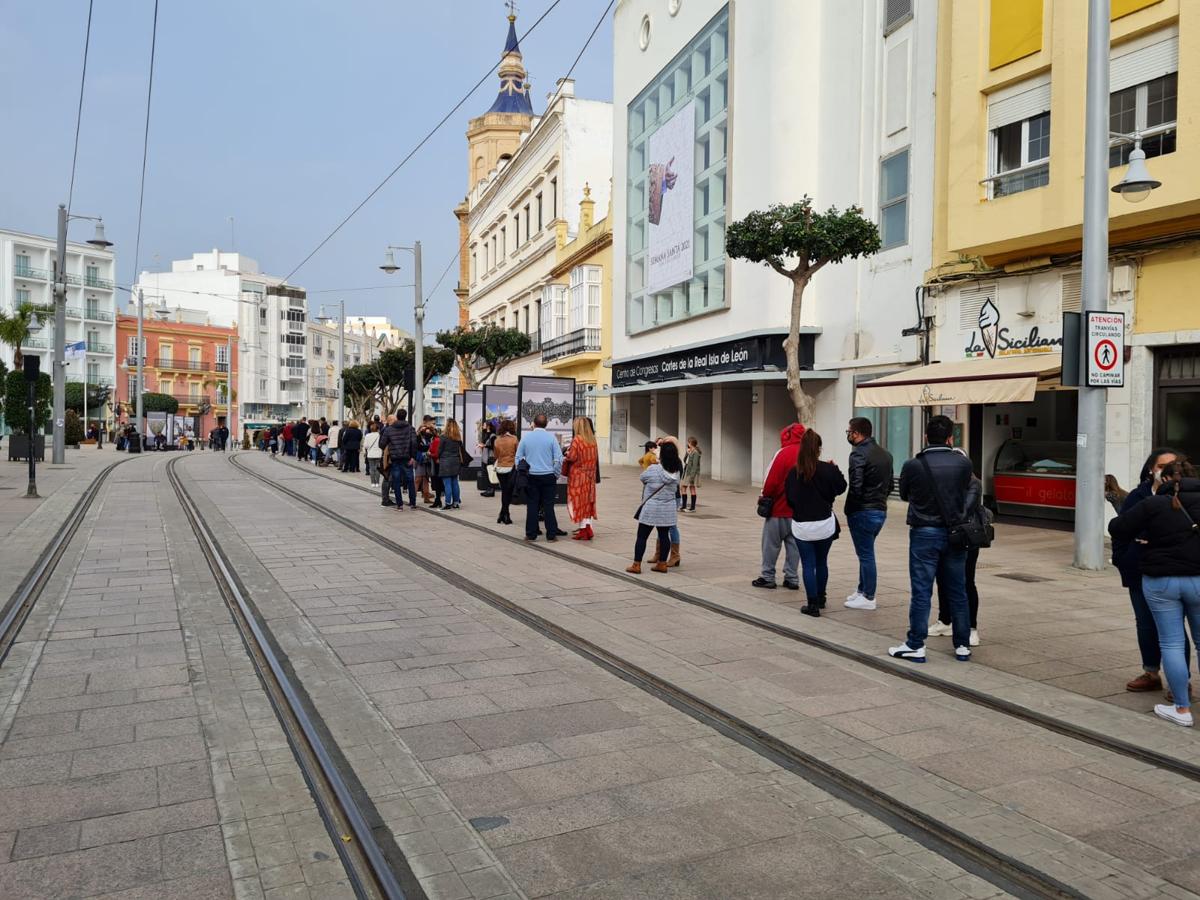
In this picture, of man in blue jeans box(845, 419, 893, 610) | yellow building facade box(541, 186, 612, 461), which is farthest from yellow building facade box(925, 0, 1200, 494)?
yellow building facade box(541, 186, 612, 461)

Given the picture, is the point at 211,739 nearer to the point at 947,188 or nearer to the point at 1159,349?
the point at 1159,349

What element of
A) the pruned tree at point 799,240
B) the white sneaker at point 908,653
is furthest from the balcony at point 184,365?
the white sneaker at point 908,653

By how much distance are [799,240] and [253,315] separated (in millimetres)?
92853

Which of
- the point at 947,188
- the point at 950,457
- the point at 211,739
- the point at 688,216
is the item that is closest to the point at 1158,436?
the point at 947,188

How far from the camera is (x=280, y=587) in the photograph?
944 cm

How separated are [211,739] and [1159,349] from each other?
44.2ft

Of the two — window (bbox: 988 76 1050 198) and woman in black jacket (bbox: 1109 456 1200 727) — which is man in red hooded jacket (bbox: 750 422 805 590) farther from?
window (bbox: 988 76 1050 198)

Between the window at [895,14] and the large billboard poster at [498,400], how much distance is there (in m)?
10.8

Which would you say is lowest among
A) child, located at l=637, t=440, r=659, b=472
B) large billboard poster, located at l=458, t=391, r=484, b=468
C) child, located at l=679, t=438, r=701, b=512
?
child, located at l=679, t=438, r=701, b=512

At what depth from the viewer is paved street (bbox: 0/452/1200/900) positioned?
3.67 meters

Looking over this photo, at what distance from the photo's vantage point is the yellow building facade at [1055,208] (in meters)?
13.1

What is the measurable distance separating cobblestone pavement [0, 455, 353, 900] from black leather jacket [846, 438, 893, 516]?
16.6 ft

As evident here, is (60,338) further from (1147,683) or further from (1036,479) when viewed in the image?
(1147,683)

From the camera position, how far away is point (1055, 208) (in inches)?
558
